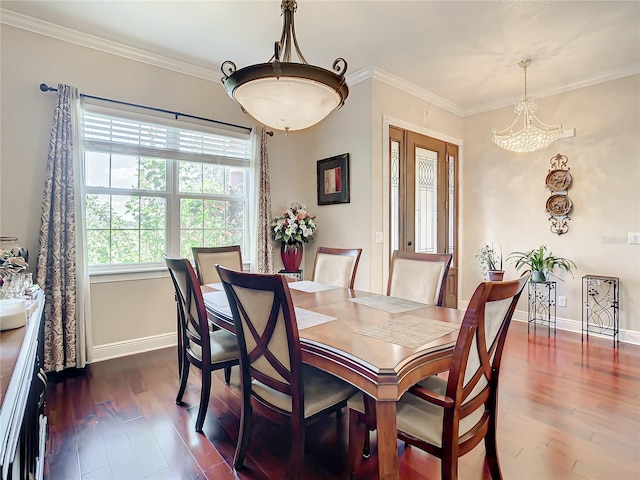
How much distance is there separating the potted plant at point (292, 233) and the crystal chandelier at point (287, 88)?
6.16ft

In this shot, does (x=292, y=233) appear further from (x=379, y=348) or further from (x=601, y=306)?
(x=601, y=306)

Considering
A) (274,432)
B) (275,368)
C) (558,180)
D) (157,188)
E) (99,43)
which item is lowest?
(274,432)

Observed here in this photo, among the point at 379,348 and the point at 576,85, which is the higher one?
the point at 576,85

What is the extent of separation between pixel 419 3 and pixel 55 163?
3034mm

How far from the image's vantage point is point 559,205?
3896 mm

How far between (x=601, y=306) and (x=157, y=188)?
481cm

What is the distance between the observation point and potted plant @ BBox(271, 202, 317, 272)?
391cm

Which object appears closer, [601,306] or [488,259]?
[601,306]

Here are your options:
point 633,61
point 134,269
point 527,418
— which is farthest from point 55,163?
point 633,61

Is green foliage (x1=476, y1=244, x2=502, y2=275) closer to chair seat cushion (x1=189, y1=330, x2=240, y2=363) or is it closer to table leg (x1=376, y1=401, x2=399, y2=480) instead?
chair seat cushion (x1=189, y1=330, x2=240, y2=363)

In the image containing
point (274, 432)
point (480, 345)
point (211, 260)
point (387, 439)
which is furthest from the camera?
point (211, 260)

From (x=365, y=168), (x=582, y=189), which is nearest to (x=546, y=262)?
(x=582, y=189)

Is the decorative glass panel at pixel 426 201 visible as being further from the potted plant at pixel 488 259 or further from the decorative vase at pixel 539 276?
the decorative vase at pixel 539 276

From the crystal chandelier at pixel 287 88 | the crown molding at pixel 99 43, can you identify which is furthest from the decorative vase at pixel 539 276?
the crown molding at pixel 99 43
